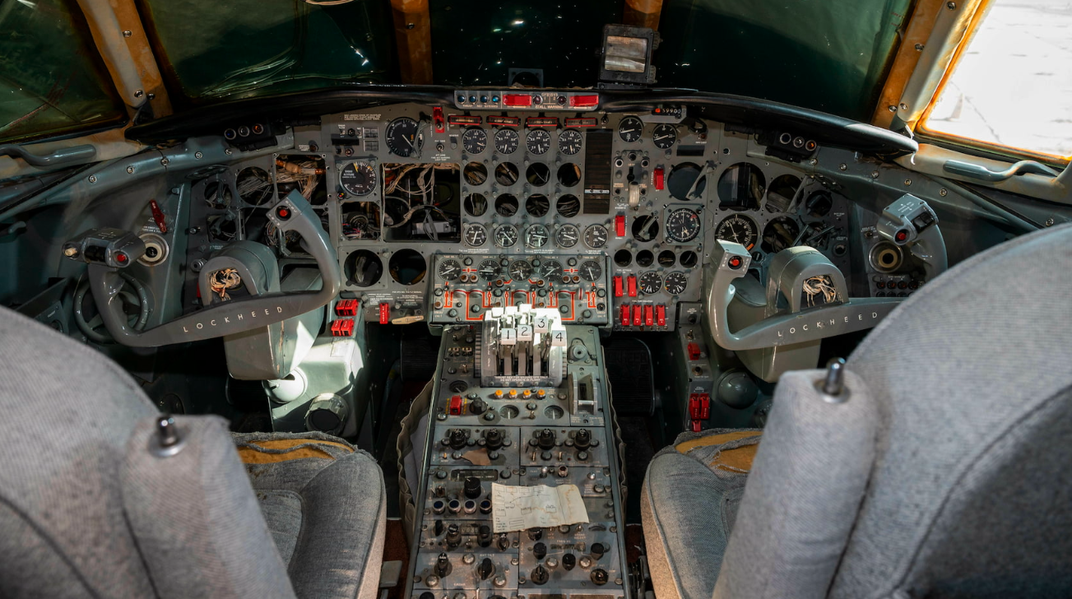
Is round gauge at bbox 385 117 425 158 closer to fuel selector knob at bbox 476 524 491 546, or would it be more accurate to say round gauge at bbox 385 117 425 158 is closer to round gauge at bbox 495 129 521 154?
round gauge at bbox 495 129 521 154

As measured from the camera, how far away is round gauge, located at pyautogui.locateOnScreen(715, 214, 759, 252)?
3.71m

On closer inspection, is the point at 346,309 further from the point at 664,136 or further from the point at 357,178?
the point at 664,136

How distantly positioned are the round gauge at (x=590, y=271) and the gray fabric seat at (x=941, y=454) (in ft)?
8.52

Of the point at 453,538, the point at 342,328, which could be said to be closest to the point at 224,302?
the point at 342,328

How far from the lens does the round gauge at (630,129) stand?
354 centimetres

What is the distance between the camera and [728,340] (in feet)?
9.37

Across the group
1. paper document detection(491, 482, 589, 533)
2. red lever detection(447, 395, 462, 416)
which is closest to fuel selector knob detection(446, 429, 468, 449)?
red lever detection(447, 395, 462, 416)

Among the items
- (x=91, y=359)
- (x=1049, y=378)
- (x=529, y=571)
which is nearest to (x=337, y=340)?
(x=529, y=571)

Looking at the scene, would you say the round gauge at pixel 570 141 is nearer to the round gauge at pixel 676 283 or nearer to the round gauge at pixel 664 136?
the round gauge at pixel 664 136

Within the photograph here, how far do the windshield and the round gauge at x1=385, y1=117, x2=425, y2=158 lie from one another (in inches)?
13.2

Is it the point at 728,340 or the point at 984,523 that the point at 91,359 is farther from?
the point at 728,340

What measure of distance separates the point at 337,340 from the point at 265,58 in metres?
1.31

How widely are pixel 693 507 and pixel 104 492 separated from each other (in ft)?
5.27

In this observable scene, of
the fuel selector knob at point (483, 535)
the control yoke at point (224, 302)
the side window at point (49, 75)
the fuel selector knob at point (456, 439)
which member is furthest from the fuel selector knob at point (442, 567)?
the side window at point (49, 75)
